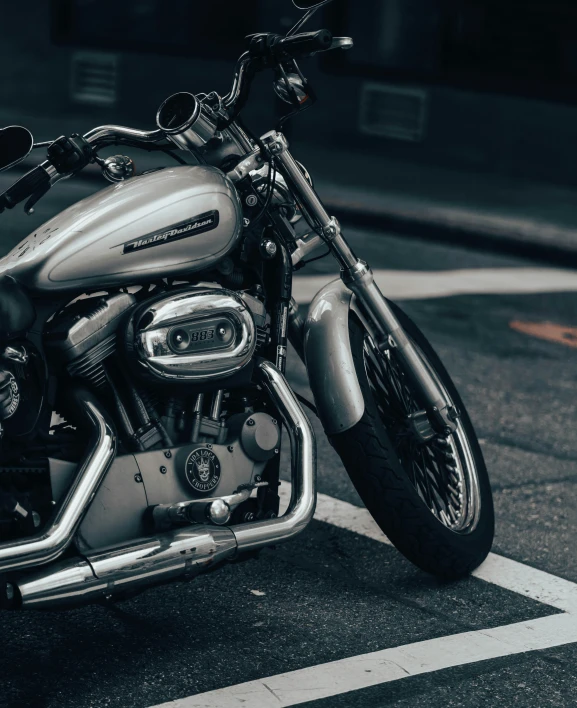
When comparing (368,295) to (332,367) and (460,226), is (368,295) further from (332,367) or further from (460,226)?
(460,226)

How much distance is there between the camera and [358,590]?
415cm

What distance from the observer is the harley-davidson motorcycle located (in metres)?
3.32

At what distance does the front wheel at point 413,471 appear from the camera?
12.9ft

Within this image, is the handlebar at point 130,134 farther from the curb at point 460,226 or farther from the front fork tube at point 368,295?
the curb at point 460,226

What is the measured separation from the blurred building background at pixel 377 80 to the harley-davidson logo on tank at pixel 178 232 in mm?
8019

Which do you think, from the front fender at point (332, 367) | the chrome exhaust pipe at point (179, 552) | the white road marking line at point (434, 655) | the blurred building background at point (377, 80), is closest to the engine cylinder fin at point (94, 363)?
the chrome exhaust pipe at point (179, 552)

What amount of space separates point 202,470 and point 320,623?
0.65 metres

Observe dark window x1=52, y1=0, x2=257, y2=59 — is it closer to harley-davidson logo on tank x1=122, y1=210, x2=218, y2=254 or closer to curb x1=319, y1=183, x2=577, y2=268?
curb x1=319, y1=183, x2=577, y2=268

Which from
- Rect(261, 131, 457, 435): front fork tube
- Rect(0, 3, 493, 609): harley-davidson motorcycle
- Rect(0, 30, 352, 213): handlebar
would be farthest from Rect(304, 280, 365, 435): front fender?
Rect(0, 30, 352, 213): handlebar

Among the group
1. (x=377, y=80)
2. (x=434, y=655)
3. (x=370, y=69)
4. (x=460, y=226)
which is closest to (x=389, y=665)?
(x=434, y=655)

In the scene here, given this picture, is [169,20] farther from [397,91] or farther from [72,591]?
[72,591]

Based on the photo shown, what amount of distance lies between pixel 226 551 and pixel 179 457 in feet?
0.91

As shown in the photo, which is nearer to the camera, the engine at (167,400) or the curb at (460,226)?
the engine at (167,400)

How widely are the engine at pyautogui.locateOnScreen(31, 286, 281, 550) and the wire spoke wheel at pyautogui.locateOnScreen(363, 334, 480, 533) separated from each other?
61 centimetres
